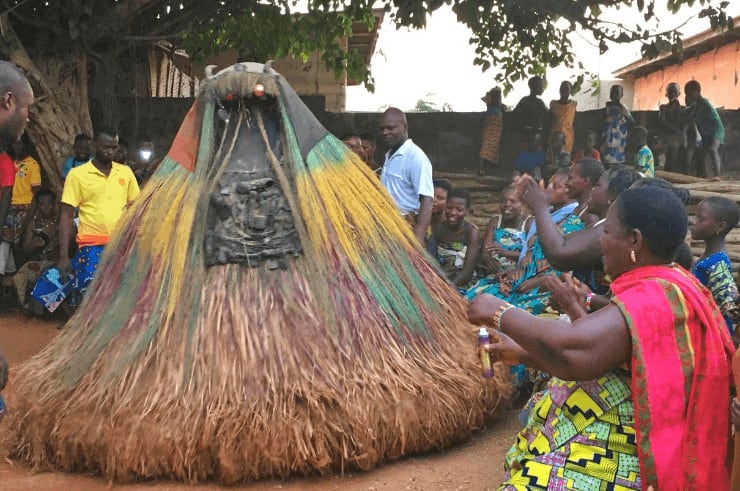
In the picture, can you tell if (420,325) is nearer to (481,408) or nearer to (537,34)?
(481,408)

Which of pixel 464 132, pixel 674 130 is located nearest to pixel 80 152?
pixel 464 132

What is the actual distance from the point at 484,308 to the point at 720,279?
7.65 feet

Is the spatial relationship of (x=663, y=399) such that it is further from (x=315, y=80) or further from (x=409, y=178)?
(x=315, y=80)

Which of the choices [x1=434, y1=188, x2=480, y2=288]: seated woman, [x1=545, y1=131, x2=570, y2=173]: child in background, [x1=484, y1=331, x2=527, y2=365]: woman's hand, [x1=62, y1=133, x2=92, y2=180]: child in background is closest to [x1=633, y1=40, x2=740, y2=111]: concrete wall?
[x1=545, y1=131, x2=570, y2=173]: child in background

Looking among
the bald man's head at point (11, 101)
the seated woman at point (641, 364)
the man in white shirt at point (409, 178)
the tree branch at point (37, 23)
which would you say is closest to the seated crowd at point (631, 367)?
the seated woman at point (641, 364)

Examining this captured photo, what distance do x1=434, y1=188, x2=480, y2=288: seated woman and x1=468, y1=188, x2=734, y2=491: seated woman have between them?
3454 millimetres

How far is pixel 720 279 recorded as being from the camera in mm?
3947

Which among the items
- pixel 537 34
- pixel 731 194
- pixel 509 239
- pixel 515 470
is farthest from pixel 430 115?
pixel 515 470

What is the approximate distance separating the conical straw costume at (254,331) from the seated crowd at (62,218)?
7.15ft

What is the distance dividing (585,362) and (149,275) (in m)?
2.22

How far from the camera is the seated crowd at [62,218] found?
5.86 metres

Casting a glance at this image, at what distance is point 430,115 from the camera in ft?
36.6

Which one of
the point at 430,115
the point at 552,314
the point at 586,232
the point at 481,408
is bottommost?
the point at 481,408

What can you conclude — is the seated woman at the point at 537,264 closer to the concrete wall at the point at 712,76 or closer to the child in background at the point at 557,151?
the child in background at the point at 557,151
